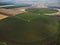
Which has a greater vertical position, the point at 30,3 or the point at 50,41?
the point at 30,3

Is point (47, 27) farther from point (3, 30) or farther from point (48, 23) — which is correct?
point (3, 30)

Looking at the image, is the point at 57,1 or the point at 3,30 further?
the point at 57,1

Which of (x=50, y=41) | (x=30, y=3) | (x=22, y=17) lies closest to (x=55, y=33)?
(x=50, y=41)

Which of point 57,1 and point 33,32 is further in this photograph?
point 57,1

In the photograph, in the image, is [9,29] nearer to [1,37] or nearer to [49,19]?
[1,37]

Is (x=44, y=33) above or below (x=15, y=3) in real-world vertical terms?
below

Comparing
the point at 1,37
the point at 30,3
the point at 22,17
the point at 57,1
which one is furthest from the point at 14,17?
the point at 57,1

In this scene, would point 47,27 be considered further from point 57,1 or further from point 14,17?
point 57,1

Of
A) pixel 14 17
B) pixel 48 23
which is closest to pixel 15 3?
pixel 14 17
